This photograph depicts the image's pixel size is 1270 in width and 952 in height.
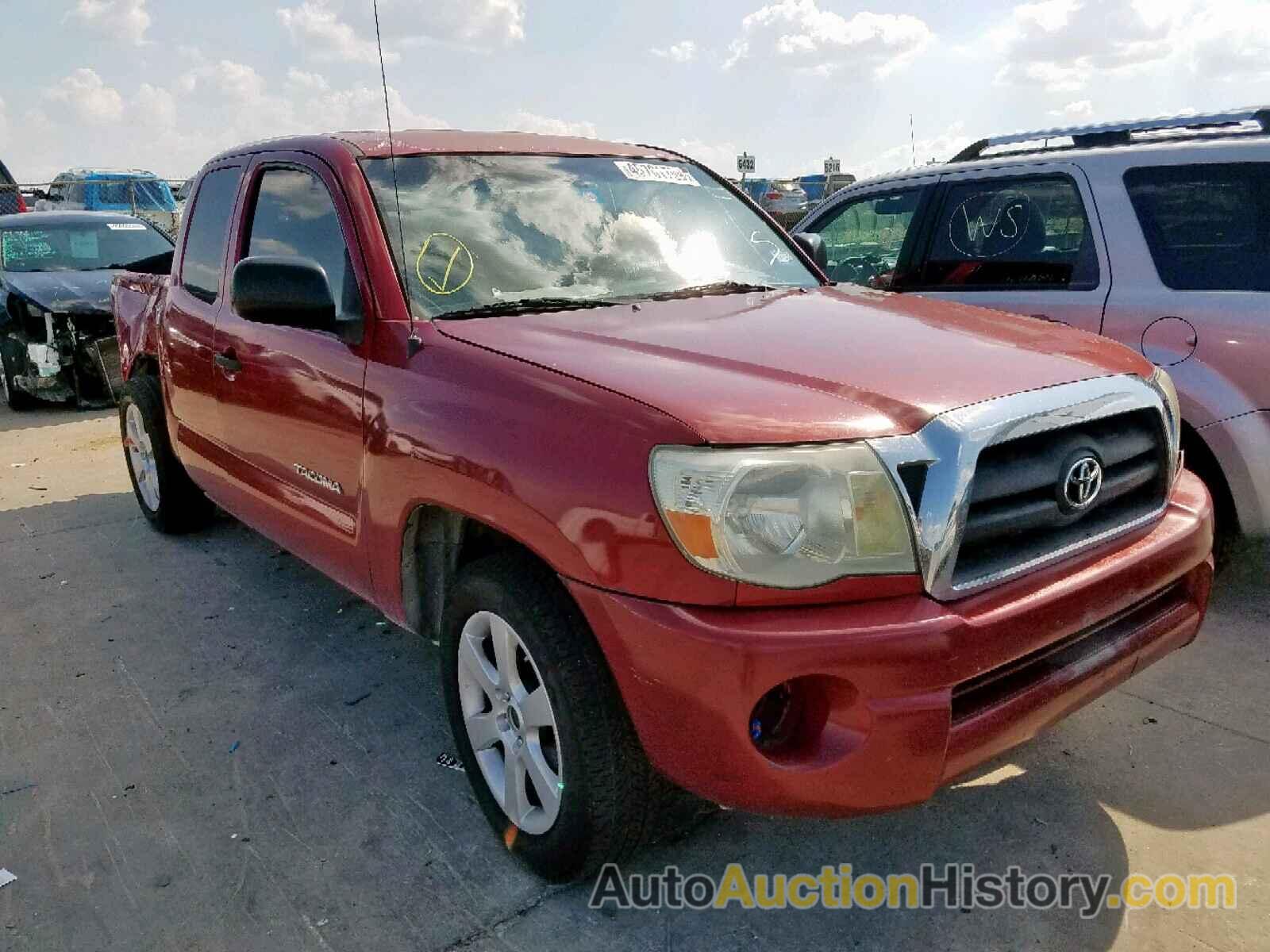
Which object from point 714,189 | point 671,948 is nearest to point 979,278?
point 714,189

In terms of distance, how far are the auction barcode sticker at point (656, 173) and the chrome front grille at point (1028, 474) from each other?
5.77ft

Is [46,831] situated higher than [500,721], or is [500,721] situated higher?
[500,721]

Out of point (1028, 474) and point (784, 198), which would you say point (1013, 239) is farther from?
point (784, 198)

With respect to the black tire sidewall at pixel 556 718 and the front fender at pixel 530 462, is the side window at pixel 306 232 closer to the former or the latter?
the front fender at pixel 530 462

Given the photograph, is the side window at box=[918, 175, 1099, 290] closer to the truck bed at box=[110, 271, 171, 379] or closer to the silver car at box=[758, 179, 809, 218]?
the truck bed at box=[110, 271, 171, 379]

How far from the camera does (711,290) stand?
314 centimetres

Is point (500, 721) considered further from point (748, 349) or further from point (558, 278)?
point (558, 278)

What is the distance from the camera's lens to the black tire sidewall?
2096 mm

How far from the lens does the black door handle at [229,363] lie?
Result: 3500mm

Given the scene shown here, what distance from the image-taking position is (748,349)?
238cm

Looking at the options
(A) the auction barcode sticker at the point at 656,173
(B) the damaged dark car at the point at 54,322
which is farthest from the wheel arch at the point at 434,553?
(B) the damaged dark car at the point at 54,322

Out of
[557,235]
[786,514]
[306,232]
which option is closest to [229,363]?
[306,232]

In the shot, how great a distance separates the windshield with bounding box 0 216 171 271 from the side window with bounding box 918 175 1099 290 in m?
7.25

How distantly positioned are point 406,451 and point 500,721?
71 cm
